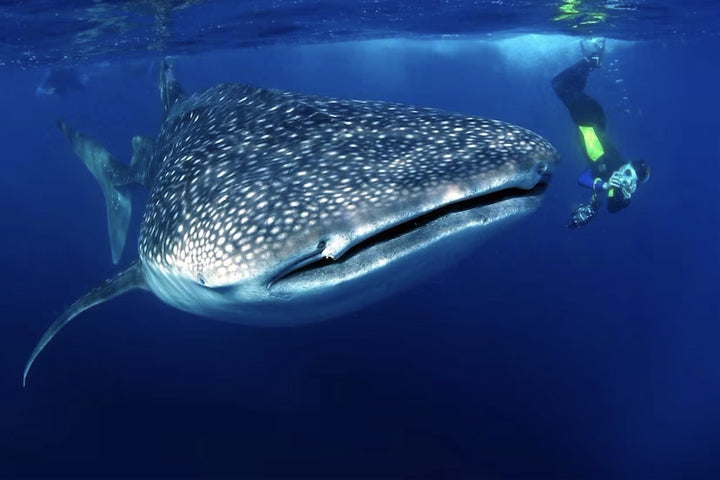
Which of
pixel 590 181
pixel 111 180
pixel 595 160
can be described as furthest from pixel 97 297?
pixel 595 160

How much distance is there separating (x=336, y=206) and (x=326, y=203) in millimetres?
66

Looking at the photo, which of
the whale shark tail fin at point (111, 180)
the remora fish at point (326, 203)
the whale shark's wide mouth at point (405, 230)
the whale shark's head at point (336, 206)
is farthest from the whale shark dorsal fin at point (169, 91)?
the whale shark's wide mouth at point (405, 230)

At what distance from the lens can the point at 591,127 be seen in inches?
491

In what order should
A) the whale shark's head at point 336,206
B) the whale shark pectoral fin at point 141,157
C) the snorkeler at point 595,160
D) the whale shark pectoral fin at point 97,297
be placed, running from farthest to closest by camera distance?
the snorkeler at point 595,160 < the whale shark pectoral fin at point 141,157 < the whale shark pectoral fin at point 97,297 < the whale shark's head at point 336,206

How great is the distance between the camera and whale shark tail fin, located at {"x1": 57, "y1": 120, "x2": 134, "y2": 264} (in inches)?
318

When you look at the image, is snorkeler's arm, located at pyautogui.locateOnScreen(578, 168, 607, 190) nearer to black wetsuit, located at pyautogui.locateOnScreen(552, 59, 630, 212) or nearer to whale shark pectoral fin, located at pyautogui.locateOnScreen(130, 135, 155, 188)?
black wetsuit, located at pyautogui.locateOnScreen(552, 59, 630, 212)

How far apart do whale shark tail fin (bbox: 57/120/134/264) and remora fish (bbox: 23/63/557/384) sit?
436 cm

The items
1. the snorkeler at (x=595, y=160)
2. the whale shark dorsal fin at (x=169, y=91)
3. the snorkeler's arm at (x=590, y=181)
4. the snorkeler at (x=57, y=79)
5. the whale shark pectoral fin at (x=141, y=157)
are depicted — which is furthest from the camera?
the snorkeler at (x=57, y=79)

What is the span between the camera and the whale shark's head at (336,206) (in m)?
2.57

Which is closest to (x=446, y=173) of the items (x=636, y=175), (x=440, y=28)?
(x=636, y=175)

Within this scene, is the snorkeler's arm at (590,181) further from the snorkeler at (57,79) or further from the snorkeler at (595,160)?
the snorkeler at (57,79)

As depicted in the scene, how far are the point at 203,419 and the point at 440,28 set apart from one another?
61.3 feet

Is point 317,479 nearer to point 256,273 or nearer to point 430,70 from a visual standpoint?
point 256,273

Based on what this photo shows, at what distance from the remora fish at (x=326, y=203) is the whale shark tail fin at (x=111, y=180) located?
4.36 meters
